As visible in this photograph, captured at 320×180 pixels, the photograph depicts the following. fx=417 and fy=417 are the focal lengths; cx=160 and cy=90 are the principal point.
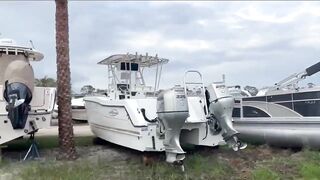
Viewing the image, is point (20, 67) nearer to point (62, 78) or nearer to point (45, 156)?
point (62, 78)

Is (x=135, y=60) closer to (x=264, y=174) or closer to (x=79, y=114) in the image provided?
(x=264, y=174)

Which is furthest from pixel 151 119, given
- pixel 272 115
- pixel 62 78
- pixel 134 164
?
pixel 272 115

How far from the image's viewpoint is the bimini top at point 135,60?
12406mm

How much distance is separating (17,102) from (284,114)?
7087 millimetres

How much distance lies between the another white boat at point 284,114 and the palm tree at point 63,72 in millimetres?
5512

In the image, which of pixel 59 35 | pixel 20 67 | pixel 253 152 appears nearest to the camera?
pixel 20 67

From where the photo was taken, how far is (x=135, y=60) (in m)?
12.7

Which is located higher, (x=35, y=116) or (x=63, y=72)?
(x=63, y=72)

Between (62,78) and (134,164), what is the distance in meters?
2.86

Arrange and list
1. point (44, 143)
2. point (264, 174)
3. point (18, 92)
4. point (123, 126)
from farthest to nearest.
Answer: point (44, 143), point (123, 126), point (18, 92), point (264, 174)

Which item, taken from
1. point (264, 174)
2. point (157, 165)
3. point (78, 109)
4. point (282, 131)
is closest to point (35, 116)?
point (157, 165)

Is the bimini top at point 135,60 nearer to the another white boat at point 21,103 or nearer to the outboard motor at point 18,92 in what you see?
the another white boat at point 21,103

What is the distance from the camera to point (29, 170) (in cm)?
857

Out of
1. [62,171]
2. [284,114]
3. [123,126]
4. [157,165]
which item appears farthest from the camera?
[284,114]
